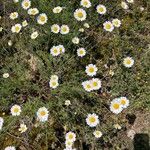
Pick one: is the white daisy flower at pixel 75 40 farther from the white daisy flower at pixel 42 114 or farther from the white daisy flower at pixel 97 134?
the white daisy flower at pixel 97 134

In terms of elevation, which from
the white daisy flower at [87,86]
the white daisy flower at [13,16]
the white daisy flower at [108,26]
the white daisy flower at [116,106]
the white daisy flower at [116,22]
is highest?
the white daisy flower at [13,16]

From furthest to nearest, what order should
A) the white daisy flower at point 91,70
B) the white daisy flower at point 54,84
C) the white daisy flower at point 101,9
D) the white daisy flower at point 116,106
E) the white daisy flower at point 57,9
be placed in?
the white daisy flower at point 101,9
the white daisy flower at point 57,9
the white daisy flower at point 91,70
the white daisy flower at point 54,84
the white daisy flower at point 116,106

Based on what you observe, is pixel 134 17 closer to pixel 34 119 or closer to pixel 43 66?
pixel 43 66

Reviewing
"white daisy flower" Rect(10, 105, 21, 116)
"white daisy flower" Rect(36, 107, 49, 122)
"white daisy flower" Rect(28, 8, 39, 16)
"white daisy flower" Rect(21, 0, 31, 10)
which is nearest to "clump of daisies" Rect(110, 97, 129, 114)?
"white daisy flower" Rect(36, 107, 49, 122)

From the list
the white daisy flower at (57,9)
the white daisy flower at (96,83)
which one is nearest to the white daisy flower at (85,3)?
the white daisy flower at (57,9)

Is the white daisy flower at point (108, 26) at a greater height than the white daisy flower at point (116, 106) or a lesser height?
greater

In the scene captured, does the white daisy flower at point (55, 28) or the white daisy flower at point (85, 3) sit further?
the white daisy flower at point (85, 3)
